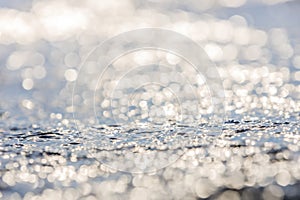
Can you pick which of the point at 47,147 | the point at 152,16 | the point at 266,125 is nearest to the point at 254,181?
the point at 266,125

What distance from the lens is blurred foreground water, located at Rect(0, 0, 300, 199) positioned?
18.1ft

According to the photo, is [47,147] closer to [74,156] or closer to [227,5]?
[74,156]

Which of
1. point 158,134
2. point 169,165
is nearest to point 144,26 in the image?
point 158,134

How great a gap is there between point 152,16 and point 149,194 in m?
11.7

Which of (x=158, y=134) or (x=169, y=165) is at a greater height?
(x=158, y=134)

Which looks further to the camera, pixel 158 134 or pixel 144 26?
pixel 144 26

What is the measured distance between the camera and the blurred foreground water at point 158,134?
5.51 metres

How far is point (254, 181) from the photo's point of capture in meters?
5.44

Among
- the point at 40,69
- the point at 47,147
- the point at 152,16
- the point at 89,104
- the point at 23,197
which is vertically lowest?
the point at 23,197

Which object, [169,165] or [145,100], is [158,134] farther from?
[145,100]

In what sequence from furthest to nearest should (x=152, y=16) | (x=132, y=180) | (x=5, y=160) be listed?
(x=152, y=16)
(x=5, y=160)
(x=132, y=180)

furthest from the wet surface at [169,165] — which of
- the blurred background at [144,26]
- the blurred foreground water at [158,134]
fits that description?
the blurred background at [144,26]

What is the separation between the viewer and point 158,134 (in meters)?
6.86

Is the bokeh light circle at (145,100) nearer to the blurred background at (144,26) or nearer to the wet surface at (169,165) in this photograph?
the wet surface at (169,165)
